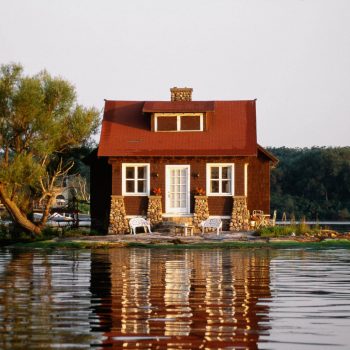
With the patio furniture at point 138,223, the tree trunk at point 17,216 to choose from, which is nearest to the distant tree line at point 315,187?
the patio furniture at point 138,223

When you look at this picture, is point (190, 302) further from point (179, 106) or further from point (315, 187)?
point (315, 187)

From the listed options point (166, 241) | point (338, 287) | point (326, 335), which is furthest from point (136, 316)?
point (166, 241)

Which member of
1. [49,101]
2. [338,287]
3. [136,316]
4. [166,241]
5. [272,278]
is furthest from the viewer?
[49,101]

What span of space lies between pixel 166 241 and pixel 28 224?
6.97m

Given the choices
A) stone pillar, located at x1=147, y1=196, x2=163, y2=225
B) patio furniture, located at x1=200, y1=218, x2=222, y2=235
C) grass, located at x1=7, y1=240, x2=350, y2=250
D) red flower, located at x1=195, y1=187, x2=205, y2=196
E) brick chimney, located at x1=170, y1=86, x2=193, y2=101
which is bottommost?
grass, located at x1=7, y1=240, x2=350, y2=250

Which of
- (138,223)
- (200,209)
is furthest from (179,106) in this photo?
(138,223)

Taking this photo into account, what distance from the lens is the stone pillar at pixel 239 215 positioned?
38.5 meters

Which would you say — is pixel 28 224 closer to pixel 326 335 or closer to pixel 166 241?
pixel 166 241

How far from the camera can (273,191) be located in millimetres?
80500

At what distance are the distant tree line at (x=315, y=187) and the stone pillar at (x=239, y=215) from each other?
1417 inches

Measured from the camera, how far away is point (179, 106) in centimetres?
4022

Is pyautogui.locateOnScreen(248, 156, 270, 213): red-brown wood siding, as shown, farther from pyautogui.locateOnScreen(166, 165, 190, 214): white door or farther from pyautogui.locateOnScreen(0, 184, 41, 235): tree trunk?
pyautogui.locateOnScreen(0, 184, 41, 235): tree trunk

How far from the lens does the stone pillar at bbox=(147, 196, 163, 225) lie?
38.6 metres

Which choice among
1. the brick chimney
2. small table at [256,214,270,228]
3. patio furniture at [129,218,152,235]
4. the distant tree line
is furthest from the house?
the distant tree line
